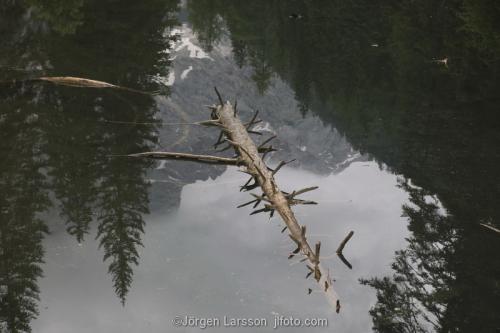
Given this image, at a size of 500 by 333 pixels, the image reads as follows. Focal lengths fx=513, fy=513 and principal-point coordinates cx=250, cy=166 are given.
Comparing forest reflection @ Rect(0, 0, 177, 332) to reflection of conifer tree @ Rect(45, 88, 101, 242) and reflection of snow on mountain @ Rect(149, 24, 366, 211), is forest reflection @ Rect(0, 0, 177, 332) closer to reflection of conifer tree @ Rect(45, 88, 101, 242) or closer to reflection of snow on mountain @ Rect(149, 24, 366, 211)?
reflection of conifer tree @ Rect(45, 88, 101, 242)

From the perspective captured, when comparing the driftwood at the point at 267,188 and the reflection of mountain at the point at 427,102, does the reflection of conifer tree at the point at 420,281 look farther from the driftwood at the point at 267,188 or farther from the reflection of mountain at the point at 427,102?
the driftwood at the point at 267,188

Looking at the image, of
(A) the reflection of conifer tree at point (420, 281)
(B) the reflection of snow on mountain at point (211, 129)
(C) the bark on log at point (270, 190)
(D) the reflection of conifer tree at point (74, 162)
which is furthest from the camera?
(B) the reflection of snow on mountain at point (211, 129)

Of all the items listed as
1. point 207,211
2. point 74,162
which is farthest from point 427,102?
point 74,162

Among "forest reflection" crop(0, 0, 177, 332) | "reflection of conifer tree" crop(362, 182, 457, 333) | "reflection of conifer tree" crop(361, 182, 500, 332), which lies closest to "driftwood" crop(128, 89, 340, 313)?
"reflection of conifer tree" crop(362, 182, 457, 333)

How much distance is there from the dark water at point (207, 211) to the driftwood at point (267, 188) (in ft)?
3.90

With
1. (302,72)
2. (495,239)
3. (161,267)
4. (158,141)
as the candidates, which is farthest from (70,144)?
(302,72)

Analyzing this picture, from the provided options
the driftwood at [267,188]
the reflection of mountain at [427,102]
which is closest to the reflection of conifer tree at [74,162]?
the driftwood at [267,188]

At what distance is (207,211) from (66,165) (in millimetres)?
3130

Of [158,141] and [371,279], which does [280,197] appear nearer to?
[371,279]

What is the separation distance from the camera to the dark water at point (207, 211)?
7.89 meters

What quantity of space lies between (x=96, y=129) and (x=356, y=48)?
2129 cm

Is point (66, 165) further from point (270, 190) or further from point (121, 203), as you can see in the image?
point (270, 190)

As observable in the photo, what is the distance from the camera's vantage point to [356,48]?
99.0 ft

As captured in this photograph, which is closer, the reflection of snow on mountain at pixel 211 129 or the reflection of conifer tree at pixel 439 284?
the reflection of conifer tree at pixel 439 284
